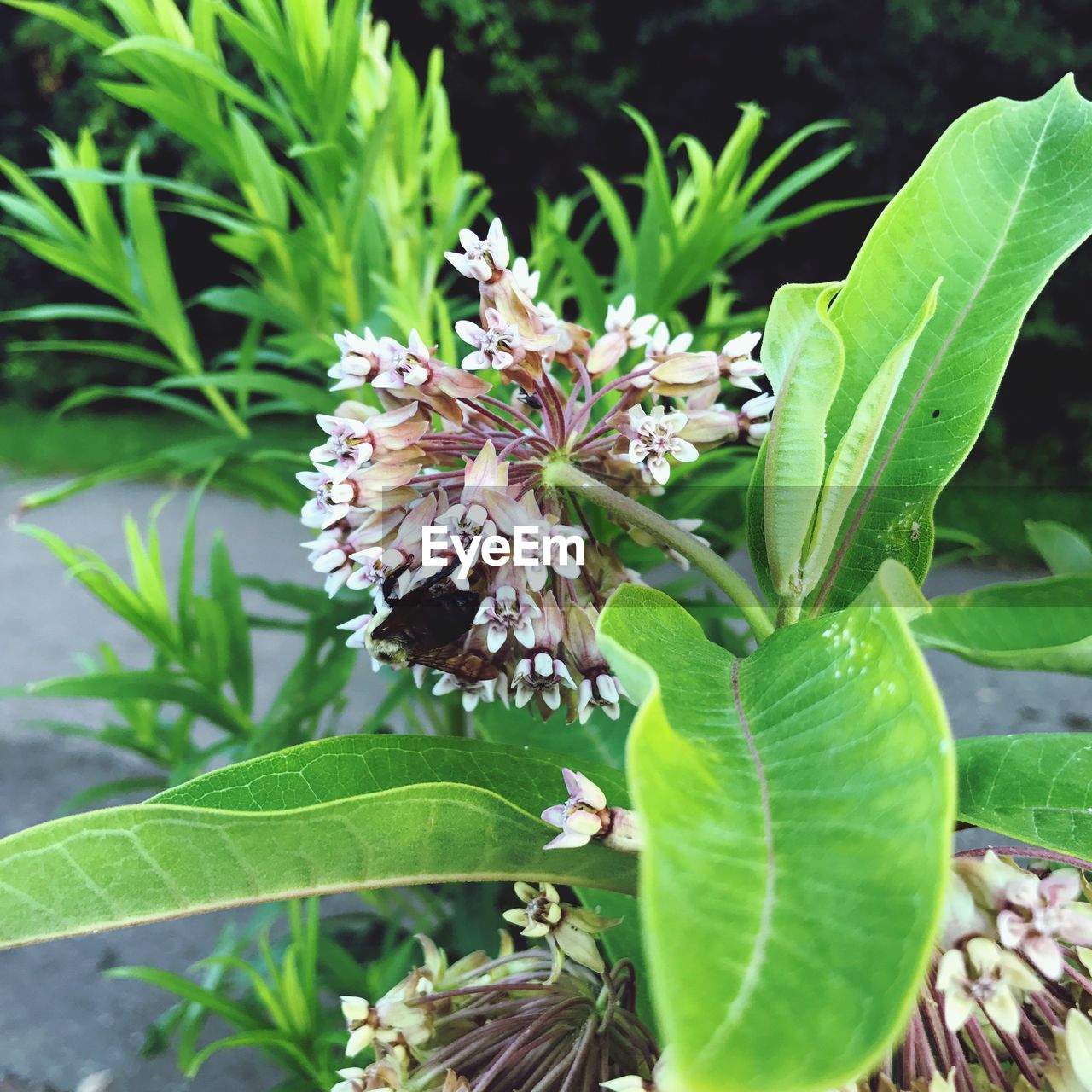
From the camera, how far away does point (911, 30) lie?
9.44 feet

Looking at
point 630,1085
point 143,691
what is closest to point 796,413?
point 630,1085

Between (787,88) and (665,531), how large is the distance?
340 centimetres

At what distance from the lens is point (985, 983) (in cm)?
24

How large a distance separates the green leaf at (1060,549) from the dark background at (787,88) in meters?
2.32

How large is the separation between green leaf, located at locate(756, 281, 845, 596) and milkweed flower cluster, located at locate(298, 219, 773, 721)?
0.13 feet

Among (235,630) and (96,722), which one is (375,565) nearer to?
(235,630)

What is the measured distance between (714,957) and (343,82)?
69 centimetres

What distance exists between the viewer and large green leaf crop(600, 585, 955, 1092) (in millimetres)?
161

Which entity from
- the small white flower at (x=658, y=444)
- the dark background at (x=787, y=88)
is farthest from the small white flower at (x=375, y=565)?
the dark background at (x=787, y=88)

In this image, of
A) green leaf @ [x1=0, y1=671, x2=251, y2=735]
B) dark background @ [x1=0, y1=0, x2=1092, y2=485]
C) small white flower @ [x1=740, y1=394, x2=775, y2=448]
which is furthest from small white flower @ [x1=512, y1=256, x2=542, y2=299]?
dark background @ [x1=0, y1=0, x2=1092, y2=485]

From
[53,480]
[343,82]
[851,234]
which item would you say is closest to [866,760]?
[343,82]

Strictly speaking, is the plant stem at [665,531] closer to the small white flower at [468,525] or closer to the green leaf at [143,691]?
the small white flower at [468,525]

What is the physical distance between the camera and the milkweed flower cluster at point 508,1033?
315 mm

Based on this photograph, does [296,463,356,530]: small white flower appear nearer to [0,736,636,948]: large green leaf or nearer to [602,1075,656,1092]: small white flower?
[0,736,636,948]: large green leaf
